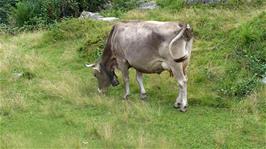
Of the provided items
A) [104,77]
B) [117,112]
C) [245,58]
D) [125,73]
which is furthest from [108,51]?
[245,58]

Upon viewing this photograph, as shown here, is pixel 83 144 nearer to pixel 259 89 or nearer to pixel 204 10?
pixel 259 89

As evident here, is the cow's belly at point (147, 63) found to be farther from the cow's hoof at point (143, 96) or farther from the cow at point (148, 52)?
the cow's hoof at point (143, 96)

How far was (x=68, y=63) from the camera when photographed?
15023 mm

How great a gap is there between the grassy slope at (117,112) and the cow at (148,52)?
1.56 ft

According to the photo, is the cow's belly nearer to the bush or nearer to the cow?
the cow

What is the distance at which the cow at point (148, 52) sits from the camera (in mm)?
10453

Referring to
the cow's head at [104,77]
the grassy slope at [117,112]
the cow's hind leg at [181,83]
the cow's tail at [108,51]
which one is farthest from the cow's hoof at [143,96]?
the cow's tail at [108,51]

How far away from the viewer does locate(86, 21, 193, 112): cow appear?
10.5 meters

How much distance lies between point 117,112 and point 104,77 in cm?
176

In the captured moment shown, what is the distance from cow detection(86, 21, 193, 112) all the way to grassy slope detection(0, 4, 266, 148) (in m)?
0.47

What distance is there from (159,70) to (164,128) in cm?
168

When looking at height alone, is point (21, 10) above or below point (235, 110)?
below

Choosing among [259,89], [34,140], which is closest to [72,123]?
[34,140]

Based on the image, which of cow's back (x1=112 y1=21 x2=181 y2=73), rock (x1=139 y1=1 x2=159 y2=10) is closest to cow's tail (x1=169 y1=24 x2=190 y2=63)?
cow's back (x1=112 y1=21 x2=181 y2=73)
